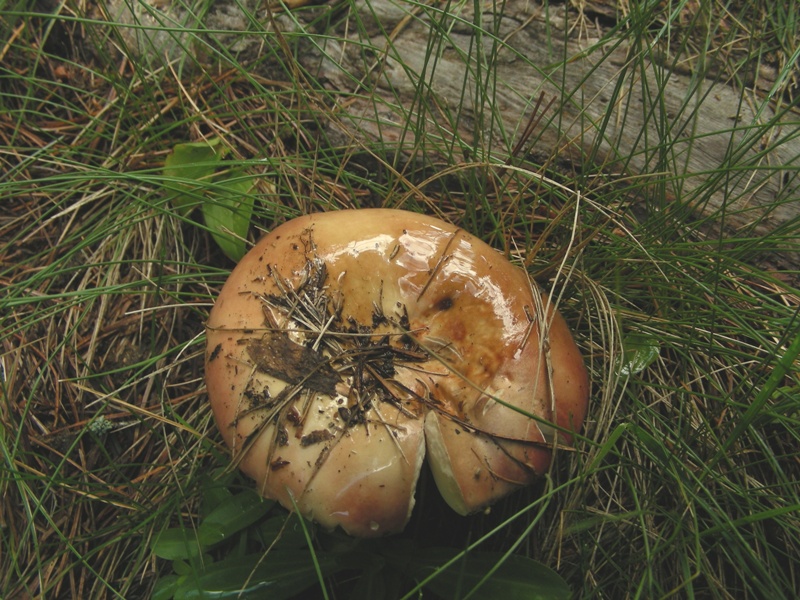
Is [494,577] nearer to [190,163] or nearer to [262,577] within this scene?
[262,577]

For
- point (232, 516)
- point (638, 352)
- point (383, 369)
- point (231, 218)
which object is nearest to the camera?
point (383, 369)

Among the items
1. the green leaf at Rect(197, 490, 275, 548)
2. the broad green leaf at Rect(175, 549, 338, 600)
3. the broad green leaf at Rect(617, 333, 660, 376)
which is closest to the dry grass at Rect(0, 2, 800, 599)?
the broad green leaf at Rect(617, 333, 660, 376)

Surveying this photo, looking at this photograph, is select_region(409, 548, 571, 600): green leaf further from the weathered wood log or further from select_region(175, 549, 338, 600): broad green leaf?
the weathered wood log

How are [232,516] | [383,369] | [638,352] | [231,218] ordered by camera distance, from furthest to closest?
[231,218]
[638,352]
[232,516]
[383,369]

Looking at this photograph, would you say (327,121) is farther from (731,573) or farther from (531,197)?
(731,573)

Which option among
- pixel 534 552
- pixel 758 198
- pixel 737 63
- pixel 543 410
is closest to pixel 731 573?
pixel 534 552

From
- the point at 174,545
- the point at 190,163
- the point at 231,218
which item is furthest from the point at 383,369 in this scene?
the point at 190,163
